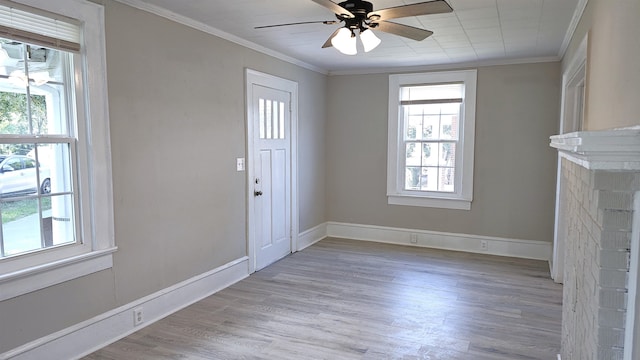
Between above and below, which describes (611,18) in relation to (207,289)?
above

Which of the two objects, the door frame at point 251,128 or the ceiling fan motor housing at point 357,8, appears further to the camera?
the door frame at point 251,128

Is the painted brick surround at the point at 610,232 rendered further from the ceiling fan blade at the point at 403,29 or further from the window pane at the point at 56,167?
the window pane at the point at 56,167

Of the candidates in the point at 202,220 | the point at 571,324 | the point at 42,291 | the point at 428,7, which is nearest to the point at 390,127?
the point at 202,220

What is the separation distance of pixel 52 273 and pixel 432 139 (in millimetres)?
4572

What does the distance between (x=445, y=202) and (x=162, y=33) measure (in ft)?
13.3

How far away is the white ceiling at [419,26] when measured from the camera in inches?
121

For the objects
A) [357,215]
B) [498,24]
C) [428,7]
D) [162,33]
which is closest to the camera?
[428,7]

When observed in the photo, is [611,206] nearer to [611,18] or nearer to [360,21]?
[611,18]

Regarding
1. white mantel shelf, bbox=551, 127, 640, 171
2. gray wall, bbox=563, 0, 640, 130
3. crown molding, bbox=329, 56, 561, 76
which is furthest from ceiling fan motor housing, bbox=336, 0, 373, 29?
crown molding, bbox=329, 56, 561, 76

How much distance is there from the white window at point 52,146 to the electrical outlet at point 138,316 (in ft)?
1.57

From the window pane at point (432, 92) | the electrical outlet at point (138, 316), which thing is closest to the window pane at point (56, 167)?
the electrical outlet at point (138, 316)

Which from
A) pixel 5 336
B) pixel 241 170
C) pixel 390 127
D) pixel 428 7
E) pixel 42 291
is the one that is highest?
pixel 428 7

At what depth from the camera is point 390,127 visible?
5863mm

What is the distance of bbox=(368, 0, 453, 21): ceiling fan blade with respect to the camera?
2254 mm
